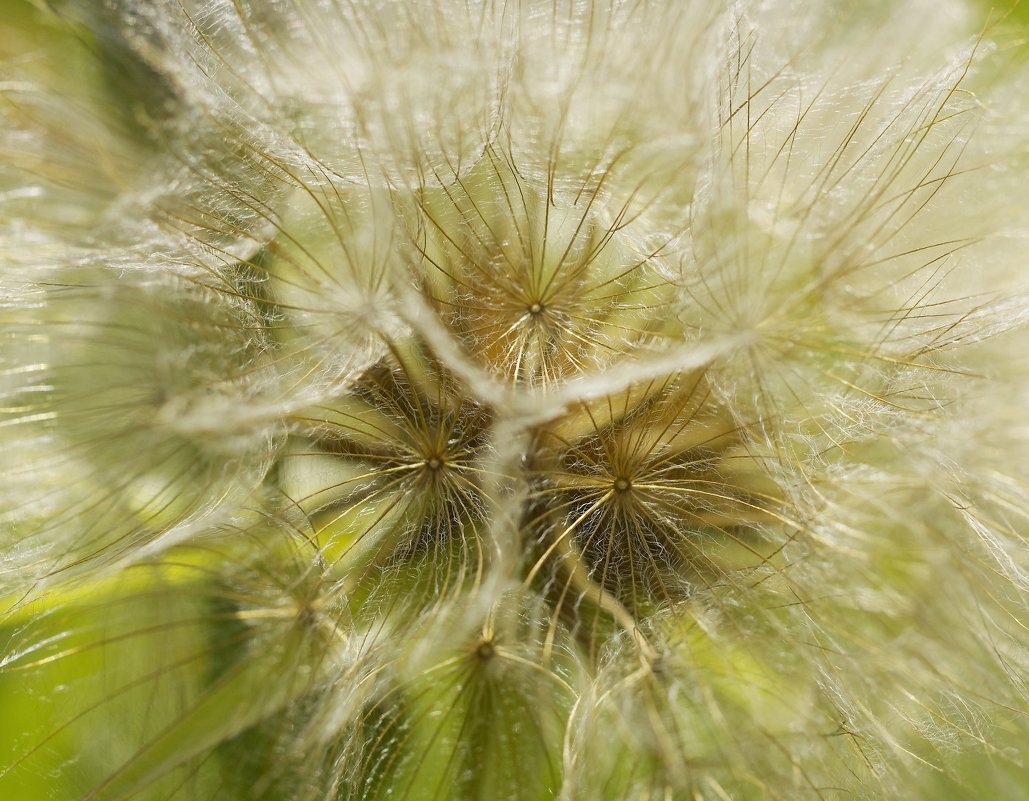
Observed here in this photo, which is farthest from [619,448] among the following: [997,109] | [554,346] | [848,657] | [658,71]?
[997,109]

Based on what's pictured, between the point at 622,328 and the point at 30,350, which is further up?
the point at 30,350

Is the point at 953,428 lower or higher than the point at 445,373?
lower

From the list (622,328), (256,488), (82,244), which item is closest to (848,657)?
(622,328)

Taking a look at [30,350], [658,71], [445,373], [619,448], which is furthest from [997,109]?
[30,350]

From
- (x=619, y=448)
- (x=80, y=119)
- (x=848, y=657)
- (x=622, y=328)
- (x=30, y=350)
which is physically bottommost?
(x=848, y=657)

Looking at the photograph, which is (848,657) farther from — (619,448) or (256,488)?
(256,488)

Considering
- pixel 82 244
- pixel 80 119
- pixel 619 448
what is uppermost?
pixel 80 119

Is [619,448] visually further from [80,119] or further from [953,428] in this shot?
[80,119]

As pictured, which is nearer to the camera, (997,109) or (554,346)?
(554,346)
